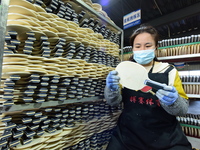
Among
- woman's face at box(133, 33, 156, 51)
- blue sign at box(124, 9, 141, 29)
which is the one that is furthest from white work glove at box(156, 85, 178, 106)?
blue sign at box(124, 9, 141, 29)

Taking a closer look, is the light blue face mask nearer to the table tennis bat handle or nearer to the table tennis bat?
the table tennis bat

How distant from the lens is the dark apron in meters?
1.18

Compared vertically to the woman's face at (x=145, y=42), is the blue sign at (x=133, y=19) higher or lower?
higher

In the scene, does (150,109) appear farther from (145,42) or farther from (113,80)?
(145,42)

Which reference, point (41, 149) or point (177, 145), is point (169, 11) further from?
point (41, 149)

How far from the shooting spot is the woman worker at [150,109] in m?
1.15

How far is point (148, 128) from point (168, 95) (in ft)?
1.44

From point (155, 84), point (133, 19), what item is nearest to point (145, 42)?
point (155, 84)

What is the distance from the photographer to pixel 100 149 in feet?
5.40

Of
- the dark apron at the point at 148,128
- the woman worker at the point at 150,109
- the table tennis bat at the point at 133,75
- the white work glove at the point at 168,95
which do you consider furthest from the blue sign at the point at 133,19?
the white work glove at the point at 168,95

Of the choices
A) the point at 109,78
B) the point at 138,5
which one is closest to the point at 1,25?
the point at 109,78

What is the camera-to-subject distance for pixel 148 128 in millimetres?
1248

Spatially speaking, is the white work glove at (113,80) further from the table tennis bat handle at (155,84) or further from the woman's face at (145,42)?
the woman's face at (145,42)

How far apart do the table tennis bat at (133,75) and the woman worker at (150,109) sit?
0.26 feet
